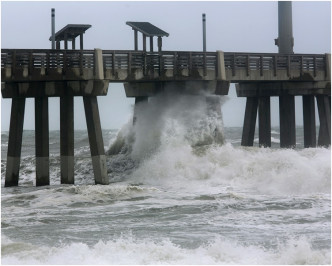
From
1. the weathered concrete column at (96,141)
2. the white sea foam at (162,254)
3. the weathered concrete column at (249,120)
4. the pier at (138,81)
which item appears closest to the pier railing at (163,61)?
the pier at (138,81)

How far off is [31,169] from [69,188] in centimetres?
1102

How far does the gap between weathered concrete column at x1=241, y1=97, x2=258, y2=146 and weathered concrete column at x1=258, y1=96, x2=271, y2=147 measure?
0.42 m

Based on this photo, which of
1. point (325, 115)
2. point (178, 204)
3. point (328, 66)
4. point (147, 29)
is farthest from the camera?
point (325, 115)

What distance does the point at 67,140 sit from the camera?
87.9 feet

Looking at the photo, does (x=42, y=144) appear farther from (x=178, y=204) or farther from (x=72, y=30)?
(x=178, y=204)

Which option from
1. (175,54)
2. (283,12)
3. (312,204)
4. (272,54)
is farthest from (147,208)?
(283,12)

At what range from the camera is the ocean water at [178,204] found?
1426 cm

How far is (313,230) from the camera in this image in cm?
1645

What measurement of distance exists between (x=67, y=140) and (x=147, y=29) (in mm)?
5661

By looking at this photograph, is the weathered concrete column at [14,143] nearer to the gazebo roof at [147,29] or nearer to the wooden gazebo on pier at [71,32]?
the wooden gazebo on pier at [71,32]

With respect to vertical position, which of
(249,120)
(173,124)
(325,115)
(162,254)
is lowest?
(162,254)

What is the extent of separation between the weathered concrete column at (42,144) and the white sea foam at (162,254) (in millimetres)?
11844

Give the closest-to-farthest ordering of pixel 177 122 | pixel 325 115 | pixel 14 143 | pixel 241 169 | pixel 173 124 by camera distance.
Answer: pixel 14 143, pixel 241 169, pixel 173 124, pixel 177 122, pixel 325 115

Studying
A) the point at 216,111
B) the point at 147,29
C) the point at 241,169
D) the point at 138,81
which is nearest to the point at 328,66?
the point at 216,111
